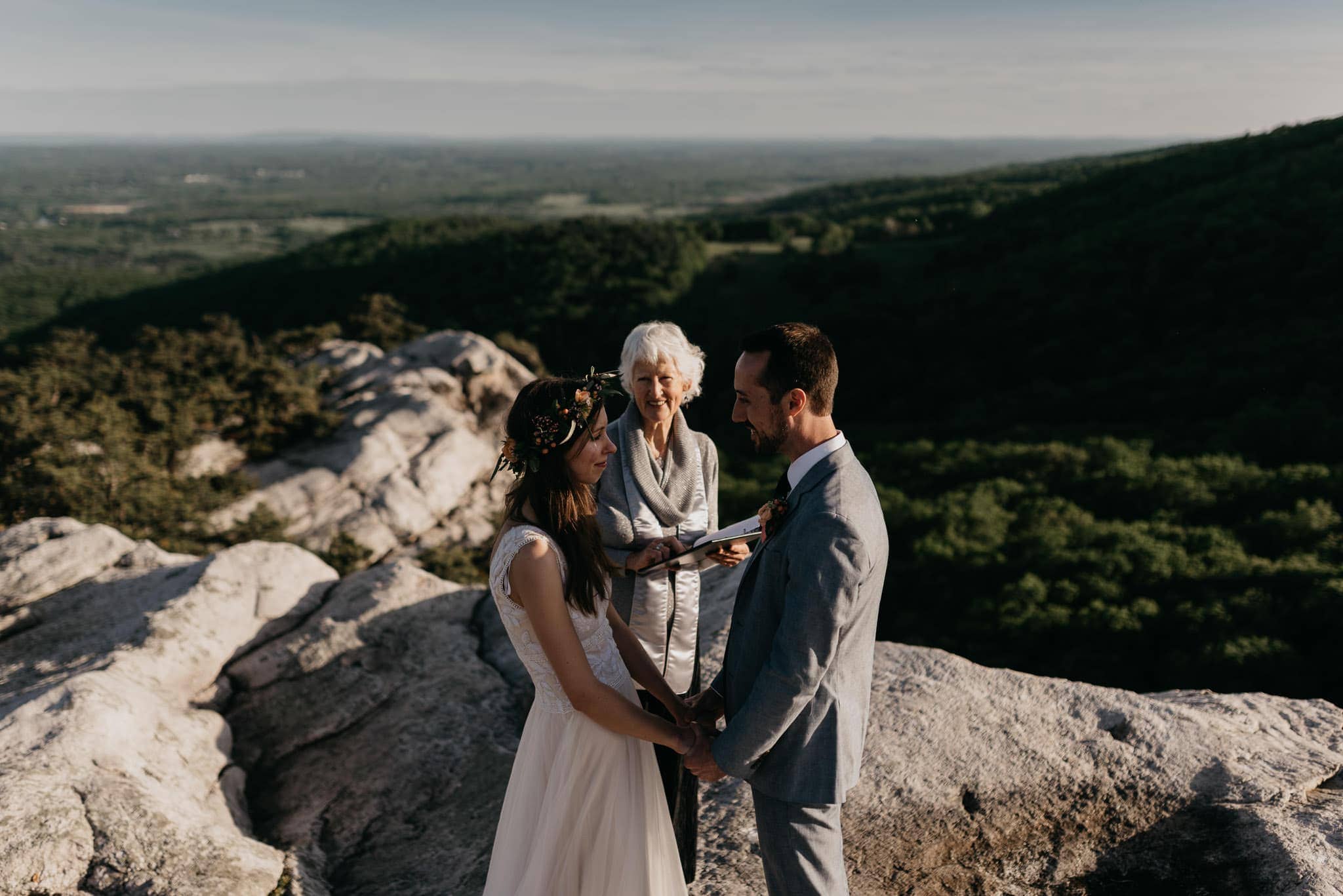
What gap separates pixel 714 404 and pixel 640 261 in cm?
2445

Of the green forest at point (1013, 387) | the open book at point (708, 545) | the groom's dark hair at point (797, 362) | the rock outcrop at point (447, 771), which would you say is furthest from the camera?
the green forest at point (1013, 387)

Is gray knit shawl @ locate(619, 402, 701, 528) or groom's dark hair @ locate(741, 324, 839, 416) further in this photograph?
gray knit shawl @ locate(619, 402, 701, 528)

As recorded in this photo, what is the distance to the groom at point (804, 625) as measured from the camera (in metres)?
2.86

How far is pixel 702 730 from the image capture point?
363 centimetres

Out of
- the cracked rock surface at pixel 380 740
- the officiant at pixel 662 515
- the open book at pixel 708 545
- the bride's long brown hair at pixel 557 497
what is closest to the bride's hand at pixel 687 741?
the officiant at pixel 662 515

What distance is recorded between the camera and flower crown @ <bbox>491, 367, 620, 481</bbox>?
3.15 m

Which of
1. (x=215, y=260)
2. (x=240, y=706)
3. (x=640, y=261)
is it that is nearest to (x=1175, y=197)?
(x=640, y=261)

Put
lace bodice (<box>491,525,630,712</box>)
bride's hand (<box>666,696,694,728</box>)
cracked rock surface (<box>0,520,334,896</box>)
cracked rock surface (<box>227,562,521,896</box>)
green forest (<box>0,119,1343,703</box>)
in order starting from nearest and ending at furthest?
lace bodice (<box>491,525,630,712</box>), bride's hand (<box>666,696,694,728</box>), cracked rock surface (<box>0,520,334,896</box>), cracked rock surface (<box>227,562,521,896</box>), green forest (<box>0,119,1343,703</box>)

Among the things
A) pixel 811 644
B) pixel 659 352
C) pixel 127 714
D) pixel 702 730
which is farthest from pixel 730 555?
pixel 127 714

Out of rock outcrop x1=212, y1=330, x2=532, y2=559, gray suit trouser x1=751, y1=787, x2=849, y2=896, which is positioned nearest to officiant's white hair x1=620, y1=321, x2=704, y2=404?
gray suit trouser x1=751, y1=787, x2=849, y2=896

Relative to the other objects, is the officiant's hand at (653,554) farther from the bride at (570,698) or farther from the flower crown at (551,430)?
the flower crown at (551,430)

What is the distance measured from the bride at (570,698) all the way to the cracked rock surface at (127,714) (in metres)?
2.03

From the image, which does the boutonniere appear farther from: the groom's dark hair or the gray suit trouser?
the gray suit trouser

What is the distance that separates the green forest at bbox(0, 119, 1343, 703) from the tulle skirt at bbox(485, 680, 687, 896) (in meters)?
8.56
